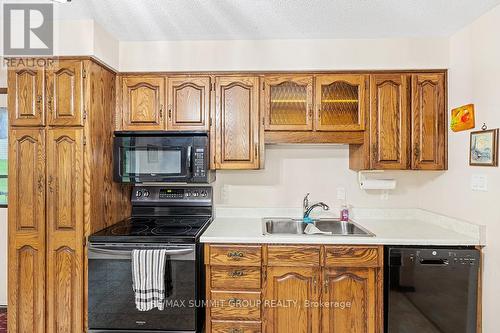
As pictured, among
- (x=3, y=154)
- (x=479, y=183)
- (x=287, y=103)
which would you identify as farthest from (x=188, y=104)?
(x=479, y=183)

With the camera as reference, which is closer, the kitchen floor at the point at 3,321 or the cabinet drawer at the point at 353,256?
the cabinet drawer at the point at 353,256

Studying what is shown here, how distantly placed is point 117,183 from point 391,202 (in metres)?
2.36

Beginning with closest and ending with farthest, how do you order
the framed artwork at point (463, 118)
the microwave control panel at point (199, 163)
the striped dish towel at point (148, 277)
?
1. the striped dish towel at point (148, 277)
2. the framed artwork at point (463, 118)
3. the microwave control panel at point (199, 163)

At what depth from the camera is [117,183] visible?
8.64ft

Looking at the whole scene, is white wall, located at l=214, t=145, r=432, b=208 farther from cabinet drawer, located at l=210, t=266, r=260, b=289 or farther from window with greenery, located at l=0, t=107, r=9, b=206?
window with greenery, located at l=0, t=107, r=9, b=206

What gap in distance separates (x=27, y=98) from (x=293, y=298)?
2276 mm

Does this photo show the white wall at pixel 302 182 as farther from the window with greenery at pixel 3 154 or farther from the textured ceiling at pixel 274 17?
the window with greenery at pixel 3 154

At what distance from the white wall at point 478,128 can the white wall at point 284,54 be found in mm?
216

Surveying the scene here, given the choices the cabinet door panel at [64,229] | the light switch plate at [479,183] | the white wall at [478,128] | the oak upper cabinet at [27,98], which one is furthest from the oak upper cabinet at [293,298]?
the oak upper cabinet at [27,98]

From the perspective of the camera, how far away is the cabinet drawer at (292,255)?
216cm

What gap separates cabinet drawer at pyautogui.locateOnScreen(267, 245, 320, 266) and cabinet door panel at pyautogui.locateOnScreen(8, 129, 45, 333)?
1.56 m

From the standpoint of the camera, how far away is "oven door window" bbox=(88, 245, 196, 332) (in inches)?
83.7

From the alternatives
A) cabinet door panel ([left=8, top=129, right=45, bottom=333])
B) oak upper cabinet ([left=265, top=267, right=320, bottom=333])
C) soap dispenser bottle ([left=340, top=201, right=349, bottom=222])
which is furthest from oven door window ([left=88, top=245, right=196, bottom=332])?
soap dispenser bottle ([left=340, top=201, right=349, bottom=222])

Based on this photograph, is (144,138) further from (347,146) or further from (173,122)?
(347,146)
